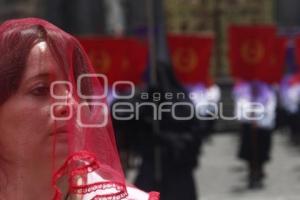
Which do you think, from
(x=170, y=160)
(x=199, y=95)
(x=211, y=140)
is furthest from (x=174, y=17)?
(x=170, y=160)

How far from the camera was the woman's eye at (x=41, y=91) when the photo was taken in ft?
5.90

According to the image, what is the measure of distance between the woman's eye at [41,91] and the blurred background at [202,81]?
2564 mm

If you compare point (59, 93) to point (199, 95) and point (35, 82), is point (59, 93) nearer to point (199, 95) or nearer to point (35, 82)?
point (35, 82)

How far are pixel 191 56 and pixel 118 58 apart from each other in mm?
1353

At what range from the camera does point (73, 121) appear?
180cm

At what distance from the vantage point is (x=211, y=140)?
52.0 feet

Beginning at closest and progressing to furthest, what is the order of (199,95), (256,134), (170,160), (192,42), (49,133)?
1. (49,133)
2. (170,160)
3. (199,95)
4. (192,42)
5. (256,134)

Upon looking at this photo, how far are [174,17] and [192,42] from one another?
6542mm

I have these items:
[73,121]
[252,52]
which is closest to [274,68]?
[252,52]

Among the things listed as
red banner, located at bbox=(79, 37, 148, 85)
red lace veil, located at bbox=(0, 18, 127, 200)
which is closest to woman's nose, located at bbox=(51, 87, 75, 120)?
red lace veil, located at bbox=(0, 18, 127, 200)

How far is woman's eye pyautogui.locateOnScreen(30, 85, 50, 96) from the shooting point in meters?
1.80

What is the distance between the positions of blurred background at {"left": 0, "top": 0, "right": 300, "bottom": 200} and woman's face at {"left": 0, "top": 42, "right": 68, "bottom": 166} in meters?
2.56

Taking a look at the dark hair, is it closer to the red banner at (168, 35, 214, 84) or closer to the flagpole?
the flagpole

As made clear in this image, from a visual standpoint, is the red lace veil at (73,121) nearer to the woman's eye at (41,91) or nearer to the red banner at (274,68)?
the woman's eye at (41,91)
